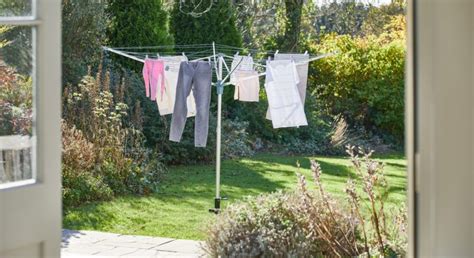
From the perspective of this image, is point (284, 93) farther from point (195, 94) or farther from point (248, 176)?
point (248, 176)

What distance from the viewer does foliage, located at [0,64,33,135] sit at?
1.42m

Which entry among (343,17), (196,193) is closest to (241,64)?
(196,193)

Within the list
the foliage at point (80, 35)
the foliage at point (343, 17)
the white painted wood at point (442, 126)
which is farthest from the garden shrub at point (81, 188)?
the foliage at point (343, 17)

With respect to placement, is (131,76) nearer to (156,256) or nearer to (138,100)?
(138,100)

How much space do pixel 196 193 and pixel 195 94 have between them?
92cm

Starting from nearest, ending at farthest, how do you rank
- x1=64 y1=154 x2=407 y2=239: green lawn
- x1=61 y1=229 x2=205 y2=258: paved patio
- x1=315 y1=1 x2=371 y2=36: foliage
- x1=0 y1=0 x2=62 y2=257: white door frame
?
x1=0 y1=0 x2=62 y2=257: white door frame, x1=61 y1=229 x2=205 y2=258: paved patio, x1=64 y1=154 x2=407 y2=239: green lawn, x1=315 y1=1 x2=371 y2=36: foliage

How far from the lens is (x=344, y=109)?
9406 millimetres

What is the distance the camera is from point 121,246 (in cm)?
469

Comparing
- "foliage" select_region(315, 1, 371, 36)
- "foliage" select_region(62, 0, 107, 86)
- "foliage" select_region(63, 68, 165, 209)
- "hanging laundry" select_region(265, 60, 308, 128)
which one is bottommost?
"foliage" select_region(63, 68, 165, 209)

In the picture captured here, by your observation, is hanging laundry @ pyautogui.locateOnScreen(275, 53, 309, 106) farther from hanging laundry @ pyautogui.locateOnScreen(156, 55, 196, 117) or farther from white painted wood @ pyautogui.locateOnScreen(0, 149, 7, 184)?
white painted wood @ pyautogui.locateOnScreen(0, 149, 7, 184)

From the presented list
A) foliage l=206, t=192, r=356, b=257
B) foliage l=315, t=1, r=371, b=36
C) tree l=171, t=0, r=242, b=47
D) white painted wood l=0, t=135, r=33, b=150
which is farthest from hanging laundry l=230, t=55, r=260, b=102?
white painted wood l=0, t=135, r=33, b=150

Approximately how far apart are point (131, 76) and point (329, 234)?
4.25m

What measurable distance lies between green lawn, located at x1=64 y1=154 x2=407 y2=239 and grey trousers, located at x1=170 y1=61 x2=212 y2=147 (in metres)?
0.57

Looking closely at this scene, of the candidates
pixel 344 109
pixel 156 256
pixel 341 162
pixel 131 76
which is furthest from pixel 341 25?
pixel 156 256
